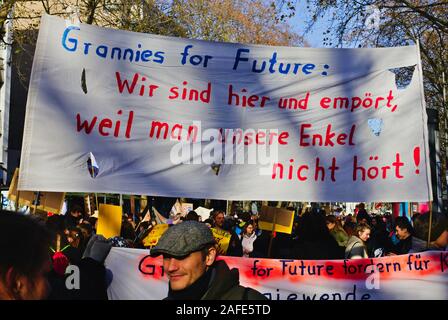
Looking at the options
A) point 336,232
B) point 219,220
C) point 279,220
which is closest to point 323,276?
point 279,220

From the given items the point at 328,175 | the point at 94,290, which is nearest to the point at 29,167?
the point at 94,290

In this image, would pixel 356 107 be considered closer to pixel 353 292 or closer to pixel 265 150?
pixel 265 150

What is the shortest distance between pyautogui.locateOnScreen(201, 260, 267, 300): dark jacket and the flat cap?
0.59 ft

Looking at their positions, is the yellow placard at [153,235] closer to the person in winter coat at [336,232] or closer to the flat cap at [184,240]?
the person in winter coat at [336,232]

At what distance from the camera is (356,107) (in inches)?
250

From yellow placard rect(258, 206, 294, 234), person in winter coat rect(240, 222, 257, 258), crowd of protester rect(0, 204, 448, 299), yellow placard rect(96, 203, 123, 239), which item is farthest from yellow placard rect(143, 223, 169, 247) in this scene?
person in winter coat rect(240, 222, 257, 258)

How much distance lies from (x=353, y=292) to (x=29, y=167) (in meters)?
2.72

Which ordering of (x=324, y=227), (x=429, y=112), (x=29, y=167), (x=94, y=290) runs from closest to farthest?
(x=94, y=290) < (x=29, y=167) < (x=324, y=227) < (x=429, y=112)

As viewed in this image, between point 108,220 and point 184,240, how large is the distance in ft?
11.9

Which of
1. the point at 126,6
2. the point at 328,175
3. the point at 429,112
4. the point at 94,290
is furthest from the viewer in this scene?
the point at 126,6

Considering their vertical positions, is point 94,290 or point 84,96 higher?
point 84,96

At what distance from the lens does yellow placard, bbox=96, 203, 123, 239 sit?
717cm

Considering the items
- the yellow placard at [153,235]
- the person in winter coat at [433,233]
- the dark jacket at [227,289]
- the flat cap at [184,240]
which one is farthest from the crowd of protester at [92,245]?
the dark jacket at [227,289]
